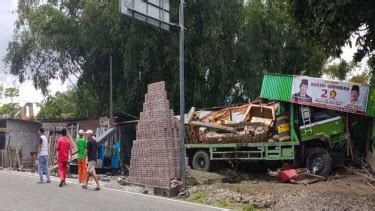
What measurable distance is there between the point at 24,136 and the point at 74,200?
2145 cm

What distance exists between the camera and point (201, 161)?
20.2m

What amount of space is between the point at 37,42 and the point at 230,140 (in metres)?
15.0

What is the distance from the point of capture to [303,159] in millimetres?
17469

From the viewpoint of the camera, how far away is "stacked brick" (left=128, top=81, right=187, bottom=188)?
49.3ft

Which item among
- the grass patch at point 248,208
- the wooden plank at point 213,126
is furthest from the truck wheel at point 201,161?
the grass patch at point 248,208

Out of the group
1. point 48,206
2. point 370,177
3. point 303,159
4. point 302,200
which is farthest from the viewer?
point 303,159

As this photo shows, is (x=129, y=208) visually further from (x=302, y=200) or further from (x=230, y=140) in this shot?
(x=230, y=140)

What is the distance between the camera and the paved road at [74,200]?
11070 millimetres

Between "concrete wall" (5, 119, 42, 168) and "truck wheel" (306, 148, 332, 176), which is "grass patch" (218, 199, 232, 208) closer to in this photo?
"truck wheel" (306, 148, 332, 176)

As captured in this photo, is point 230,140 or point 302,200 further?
point 230,140

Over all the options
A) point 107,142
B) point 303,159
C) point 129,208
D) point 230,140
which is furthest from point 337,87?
point 107,142

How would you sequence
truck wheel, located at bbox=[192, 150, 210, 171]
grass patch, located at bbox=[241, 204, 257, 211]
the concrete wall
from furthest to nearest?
1. the concrete wall
2. truck wheel, located at bbox=[192, 150, 210, 171]
3. grass patch, located at bbox=[241, 204, 257, 211]

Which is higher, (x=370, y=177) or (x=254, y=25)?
(x=254, y=25)

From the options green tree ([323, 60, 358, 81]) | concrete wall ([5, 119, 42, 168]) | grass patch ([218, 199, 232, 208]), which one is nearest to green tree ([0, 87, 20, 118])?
concrete wall ([5, 119, 42, 168])
